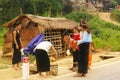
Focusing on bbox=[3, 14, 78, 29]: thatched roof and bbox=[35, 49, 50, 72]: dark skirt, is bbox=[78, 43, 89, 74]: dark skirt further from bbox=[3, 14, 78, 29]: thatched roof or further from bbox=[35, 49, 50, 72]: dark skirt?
bbox=[3, 14, 78, 29]: thatched roof

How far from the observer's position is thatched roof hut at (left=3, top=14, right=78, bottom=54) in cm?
2296

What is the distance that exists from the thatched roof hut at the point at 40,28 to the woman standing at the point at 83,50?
9.10 meters

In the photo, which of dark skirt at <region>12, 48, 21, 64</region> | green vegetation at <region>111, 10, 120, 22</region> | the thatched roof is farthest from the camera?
green vegetation at <region>111, 10, 120, 22</region>

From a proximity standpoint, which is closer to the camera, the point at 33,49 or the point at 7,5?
the point at 33,49

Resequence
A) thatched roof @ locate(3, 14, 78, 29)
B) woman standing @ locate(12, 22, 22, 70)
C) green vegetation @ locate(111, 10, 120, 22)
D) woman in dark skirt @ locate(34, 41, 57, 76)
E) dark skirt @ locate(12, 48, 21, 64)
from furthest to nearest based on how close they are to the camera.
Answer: green vegetation @ locate(111, 10, 120, 22) < thatched roof @ locate(3, 14, 78, 29) < dark skirt @ locate(12, 48, 21, 64) < woman standing @ locate(12, 22, 22, 70) < woman in dark skirt @ locate(34, 41, 57, 76)

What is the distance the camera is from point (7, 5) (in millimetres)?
42750

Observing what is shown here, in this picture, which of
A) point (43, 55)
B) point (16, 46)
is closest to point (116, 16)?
point (16, 46)

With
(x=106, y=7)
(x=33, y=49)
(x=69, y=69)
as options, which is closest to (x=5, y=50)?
(x=69, y=69)

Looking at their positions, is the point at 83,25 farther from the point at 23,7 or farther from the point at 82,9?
the point at 82,9

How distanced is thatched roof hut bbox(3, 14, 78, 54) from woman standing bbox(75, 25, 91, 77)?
29.9ft

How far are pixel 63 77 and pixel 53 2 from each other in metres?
33.2

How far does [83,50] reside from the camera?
13.5m

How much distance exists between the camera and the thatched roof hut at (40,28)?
2296 cm

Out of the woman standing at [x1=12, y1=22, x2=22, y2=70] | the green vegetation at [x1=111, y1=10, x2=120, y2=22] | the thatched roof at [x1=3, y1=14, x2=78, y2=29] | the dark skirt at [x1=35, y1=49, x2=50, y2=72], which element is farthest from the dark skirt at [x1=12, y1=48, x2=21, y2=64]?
the green vegetation at [x1=111, y1=10, x2=120, y2=22]
